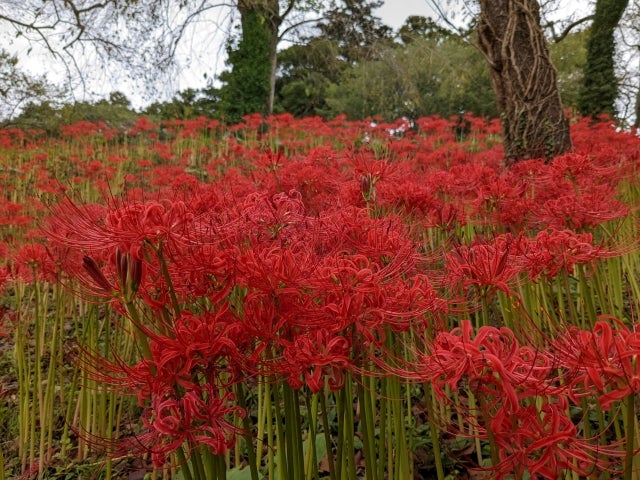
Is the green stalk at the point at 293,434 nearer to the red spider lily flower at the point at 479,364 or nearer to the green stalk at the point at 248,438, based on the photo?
the green stalk at the point at 248,438

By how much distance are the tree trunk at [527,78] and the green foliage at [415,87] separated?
6.65 meters

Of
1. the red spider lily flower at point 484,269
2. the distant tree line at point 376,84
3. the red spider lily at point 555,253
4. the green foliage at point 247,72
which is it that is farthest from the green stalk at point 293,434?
the green foliage at point 247,72

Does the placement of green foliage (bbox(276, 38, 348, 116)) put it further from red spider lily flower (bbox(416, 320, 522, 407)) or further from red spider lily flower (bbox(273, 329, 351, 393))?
red spider lily flower (bbox(416, 320, 522, 407))

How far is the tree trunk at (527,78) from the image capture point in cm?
402

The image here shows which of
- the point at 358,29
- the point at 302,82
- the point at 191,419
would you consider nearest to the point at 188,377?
the point at 191,419

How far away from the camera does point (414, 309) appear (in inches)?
44.8

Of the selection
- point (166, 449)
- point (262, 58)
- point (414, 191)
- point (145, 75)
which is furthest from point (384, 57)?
point (166, 449)

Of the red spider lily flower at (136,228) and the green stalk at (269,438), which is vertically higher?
the red spider lily flower at (136,228)

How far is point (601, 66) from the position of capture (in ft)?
33.1

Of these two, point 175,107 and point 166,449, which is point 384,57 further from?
point 166,449

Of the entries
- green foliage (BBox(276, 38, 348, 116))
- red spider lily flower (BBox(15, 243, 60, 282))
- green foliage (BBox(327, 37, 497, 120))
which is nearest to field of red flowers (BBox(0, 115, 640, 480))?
red spider lily flower (BBox(15, 243, 60, 282))

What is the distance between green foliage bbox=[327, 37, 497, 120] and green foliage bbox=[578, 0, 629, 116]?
8.05ft

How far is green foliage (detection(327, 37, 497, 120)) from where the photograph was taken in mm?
11383

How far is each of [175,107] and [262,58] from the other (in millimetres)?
2587
